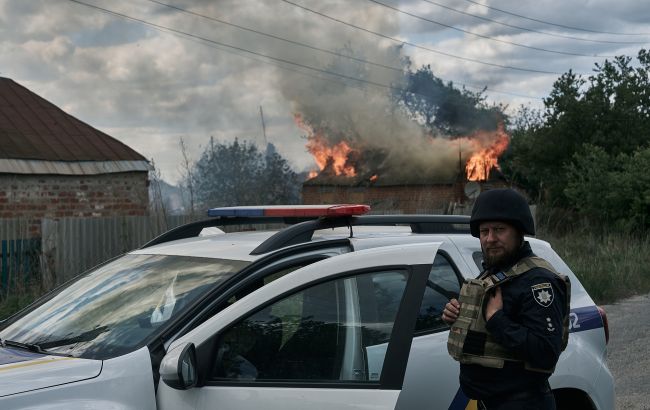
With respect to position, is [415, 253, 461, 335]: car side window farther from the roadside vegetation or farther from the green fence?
the roadside vegetation

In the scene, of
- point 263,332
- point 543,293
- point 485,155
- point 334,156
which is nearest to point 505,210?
point 543,293

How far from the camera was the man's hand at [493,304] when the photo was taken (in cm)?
295

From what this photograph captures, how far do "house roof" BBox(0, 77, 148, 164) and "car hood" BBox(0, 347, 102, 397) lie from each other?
12.0 m

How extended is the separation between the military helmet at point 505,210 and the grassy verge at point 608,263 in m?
11.7

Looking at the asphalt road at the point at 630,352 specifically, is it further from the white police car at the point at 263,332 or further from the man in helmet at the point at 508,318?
the man in helmet at the point at 508,318

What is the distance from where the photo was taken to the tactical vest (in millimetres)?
2953

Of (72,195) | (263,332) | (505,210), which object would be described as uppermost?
(505,210)

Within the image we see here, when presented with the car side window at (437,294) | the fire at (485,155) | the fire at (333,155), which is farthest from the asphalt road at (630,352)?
the fire at (333,155)

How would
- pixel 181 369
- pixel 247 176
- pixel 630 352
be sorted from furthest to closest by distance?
pixel 247 176 → pixel 630 352 → pixel 181 369

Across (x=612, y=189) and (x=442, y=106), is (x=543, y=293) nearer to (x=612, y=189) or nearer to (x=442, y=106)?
(x=612, y=189)

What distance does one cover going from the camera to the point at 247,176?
24.2 metres

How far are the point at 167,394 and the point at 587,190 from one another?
24.6 m

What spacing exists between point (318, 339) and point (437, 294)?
73 centimetres

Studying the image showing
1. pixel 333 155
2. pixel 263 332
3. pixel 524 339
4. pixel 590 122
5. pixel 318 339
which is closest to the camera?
pixel 524 339
